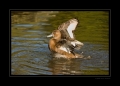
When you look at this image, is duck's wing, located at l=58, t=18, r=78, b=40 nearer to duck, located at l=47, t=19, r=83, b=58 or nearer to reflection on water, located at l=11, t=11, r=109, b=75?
duck, located at l=47, t=19, r=83, b=58

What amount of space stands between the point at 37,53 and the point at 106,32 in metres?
3.22

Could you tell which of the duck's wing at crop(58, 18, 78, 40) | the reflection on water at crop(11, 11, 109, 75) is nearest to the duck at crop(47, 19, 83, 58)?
the duck's wing at crop(58, 18, 78, 40)

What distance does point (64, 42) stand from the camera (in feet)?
37.2

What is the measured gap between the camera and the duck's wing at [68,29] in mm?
11219

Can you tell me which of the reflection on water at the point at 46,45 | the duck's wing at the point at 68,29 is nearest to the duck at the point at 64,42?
the duck's wing at the point at 68,29

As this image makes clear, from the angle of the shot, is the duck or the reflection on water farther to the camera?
the duck

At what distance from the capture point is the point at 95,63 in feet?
35.7

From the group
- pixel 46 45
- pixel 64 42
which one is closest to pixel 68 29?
pixel 64 42

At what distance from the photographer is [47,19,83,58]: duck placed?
37.0 ft

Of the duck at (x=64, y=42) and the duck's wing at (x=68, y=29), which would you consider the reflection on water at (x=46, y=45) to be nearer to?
the duck at (x=64, y=42)

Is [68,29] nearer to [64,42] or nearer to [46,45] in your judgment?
[64,42]

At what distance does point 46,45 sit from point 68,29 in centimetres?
180

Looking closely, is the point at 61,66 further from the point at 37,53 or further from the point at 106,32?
the point at 106,32

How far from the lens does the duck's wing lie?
442 inches
